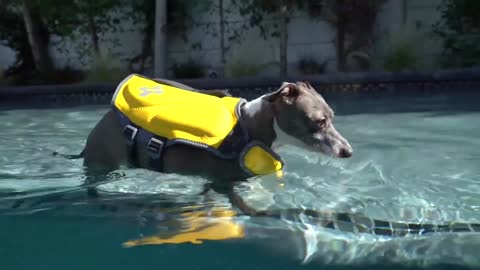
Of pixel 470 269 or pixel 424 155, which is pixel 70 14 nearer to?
pixel 424 155

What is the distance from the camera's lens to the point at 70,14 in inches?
517

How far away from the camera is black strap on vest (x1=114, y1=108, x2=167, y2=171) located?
3693 mm

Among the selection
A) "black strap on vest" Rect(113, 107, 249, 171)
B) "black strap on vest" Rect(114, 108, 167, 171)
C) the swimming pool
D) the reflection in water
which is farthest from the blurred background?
the reflection in water

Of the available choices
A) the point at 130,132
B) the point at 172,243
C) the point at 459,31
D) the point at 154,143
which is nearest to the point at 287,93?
the point at 154,143

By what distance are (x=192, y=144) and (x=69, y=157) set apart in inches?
61.9

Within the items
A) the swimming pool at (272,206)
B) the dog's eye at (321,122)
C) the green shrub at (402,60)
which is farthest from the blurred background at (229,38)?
the dog's eye at (321,122)

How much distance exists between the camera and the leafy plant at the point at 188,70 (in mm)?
12461

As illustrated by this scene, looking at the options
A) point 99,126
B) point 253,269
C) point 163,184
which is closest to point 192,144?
point 163,184

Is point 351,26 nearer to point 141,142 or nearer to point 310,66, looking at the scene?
point 310,66

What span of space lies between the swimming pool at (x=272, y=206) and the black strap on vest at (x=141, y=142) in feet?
0.48

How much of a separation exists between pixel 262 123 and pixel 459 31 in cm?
837

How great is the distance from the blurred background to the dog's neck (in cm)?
708

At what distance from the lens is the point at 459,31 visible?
11.0 meters

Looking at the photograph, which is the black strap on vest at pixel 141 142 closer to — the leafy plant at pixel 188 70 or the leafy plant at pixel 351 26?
the leafy plant at pixel 351 26
